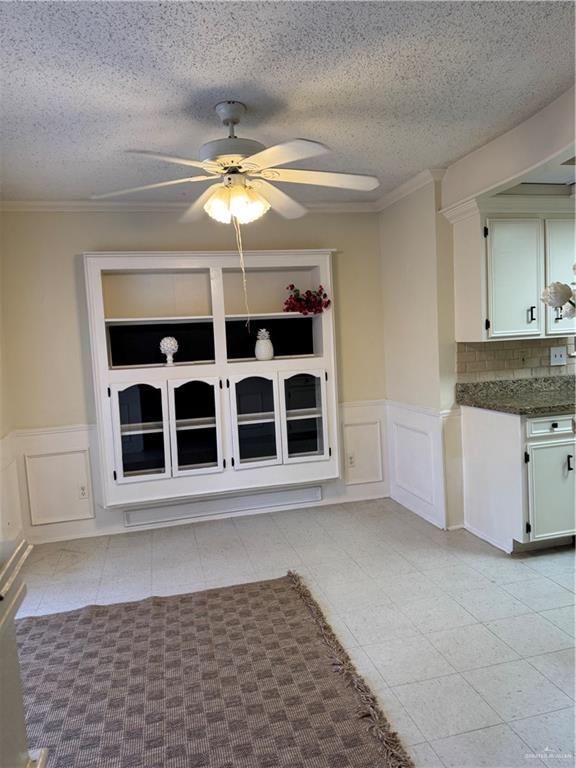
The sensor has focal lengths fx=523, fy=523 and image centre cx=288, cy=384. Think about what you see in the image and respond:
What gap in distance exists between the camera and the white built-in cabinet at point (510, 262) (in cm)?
336

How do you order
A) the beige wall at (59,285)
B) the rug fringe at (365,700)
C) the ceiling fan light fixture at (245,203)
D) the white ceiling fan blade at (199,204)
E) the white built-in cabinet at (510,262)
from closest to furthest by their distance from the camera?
the rug fringe at (365,700) → the ceiling fan light fixture at (245,203) → the white ceiling fan blade at (199,204) → the white built-in cabinet at (510,262) → the beige wall at (59,285)

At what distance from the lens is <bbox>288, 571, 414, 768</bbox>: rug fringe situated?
1.72 meters

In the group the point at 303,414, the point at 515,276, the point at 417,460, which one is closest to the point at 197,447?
the point at 303,414

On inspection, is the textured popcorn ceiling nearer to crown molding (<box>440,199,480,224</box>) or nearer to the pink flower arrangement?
crown molding (<box>440,199,480,224</box>)

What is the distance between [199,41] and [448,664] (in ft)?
8.56

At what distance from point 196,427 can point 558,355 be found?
2.70 m

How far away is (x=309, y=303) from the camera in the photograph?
3996 mm

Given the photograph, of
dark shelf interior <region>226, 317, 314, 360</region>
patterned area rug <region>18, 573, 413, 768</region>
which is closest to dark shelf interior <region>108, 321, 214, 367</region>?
dark shelf interior <region>226, 317, 314, 360</region>

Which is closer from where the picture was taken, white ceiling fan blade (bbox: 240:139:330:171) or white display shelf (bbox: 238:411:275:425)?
white ceiling fan blade (bbox: 240:139:330:171)

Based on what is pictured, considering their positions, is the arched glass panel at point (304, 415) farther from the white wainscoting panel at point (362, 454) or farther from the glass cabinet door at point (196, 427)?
the glass cabinet door at point (196, 427)

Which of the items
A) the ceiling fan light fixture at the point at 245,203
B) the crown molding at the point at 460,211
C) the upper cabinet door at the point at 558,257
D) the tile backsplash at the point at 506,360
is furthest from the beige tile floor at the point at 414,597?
the crown molding at the point at 460,211

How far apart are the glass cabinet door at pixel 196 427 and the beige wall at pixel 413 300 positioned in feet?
4.79

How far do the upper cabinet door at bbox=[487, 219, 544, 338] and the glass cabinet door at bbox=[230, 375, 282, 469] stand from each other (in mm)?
1656

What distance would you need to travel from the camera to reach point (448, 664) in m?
2.18
